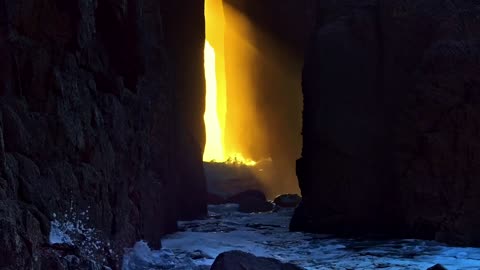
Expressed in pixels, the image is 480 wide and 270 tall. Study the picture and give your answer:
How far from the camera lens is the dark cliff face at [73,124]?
588cm

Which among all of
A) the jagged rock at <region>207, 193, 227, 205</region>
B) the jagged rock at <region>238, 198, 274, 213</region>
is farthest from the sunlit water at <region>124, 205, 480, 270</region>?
the jagged rock at <region>207, 193, 227, 205</region>

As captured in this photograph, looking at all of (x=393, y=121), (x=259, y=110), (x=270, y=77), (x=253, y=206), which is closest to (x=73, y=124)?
(x=393, y=121)

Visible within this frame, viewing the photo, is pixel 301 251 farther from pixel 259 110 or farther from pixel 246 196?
pixel 259 110

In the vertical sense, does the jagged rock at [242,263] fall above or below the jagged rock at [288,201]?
below

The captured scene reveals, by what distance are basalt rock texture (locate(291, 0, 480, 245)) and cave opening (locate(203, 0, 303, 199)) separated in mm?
13922

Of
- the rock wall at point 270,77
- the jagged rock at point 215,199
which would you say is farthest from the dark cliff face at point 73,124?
the rock wall at point 270,77

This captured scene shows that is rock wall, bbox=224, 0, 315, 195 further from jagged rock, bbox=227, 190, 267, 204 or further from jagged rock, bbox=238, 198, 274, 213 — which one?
jagged rock, bbox=238, 198, 274, 213

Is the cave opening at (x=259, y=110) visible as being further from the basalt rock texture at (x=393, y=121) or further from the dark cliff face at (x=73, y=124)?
the dark cliff face at (x=73, y=124)

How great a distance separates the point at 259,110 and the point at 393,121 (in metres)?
19.7

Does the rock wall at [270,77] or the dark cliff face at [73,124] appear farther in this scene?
the rock wall at [270,77]

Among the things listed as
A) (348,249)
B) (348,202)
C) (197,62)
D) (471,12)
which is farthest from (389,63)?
(197,62)

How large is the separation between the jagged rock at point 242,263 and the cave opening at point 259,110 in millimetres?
22850

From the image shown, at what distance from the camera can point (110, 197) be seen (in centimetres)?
834

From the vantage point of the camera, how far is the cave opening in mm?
31266
